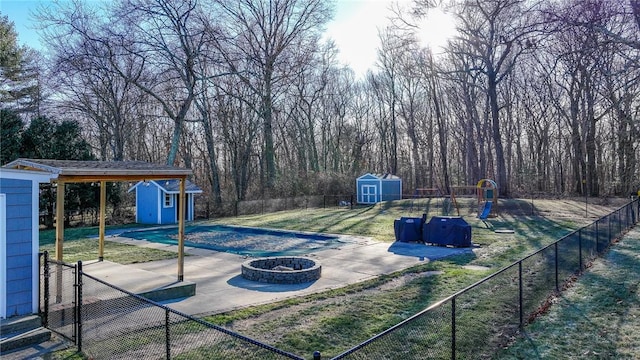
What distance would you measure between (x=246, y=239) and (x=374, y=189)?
17.8m

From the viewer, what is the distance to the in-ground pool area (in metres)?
13.8

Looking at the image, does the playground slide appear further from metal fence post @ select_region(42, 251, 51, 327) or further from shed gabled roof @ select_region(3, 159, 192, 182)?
metal fence post @ select_region(42, 251, 51, 327)

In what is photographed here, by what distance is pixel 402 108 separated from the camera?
43.1 m

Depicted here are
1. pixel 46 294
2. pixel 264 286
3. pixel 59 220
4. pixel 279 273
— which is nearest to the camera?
pixel 46 294

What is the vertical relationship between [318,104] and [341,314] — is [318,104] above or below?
above

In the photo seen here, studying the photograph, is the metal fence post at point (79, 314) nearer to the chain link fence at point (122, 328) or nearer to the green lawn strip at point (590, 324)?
the chain link fence at point (122, 328)

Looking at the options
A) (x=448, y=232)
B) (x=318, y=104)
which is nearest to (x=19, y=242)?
(x=448, y=232)

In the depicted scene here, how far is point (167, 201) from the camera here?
24.3m

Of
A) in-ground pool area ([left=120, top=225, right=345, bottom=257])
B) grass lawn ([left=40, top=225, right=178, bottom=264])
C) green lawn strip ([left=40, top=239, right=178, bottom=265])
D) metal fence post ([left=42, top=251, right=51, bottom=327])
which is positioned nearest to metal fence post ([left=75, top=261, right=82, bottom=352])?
metal fence post ([left=42, top=251, right=51, bottom=327])

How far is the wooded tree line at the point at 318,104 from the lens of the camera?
23000 millimetres

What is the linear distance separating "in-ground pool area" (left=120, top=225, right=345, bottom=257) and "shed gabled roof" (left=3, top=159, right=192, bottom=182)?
533cm

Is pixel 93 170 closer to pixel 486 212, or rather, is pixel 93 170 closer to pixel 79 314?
pixel 79 314

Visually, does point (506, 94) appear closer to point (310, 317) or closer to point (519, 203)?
point (519, 203)

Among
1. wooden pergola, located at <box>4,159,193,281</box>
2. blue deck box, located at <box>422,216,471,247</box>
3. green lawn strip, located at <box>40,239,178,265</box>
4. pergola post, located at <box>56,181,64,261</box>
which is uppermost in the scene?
wooden pergola, located at <box>4,159,193,281</box>
